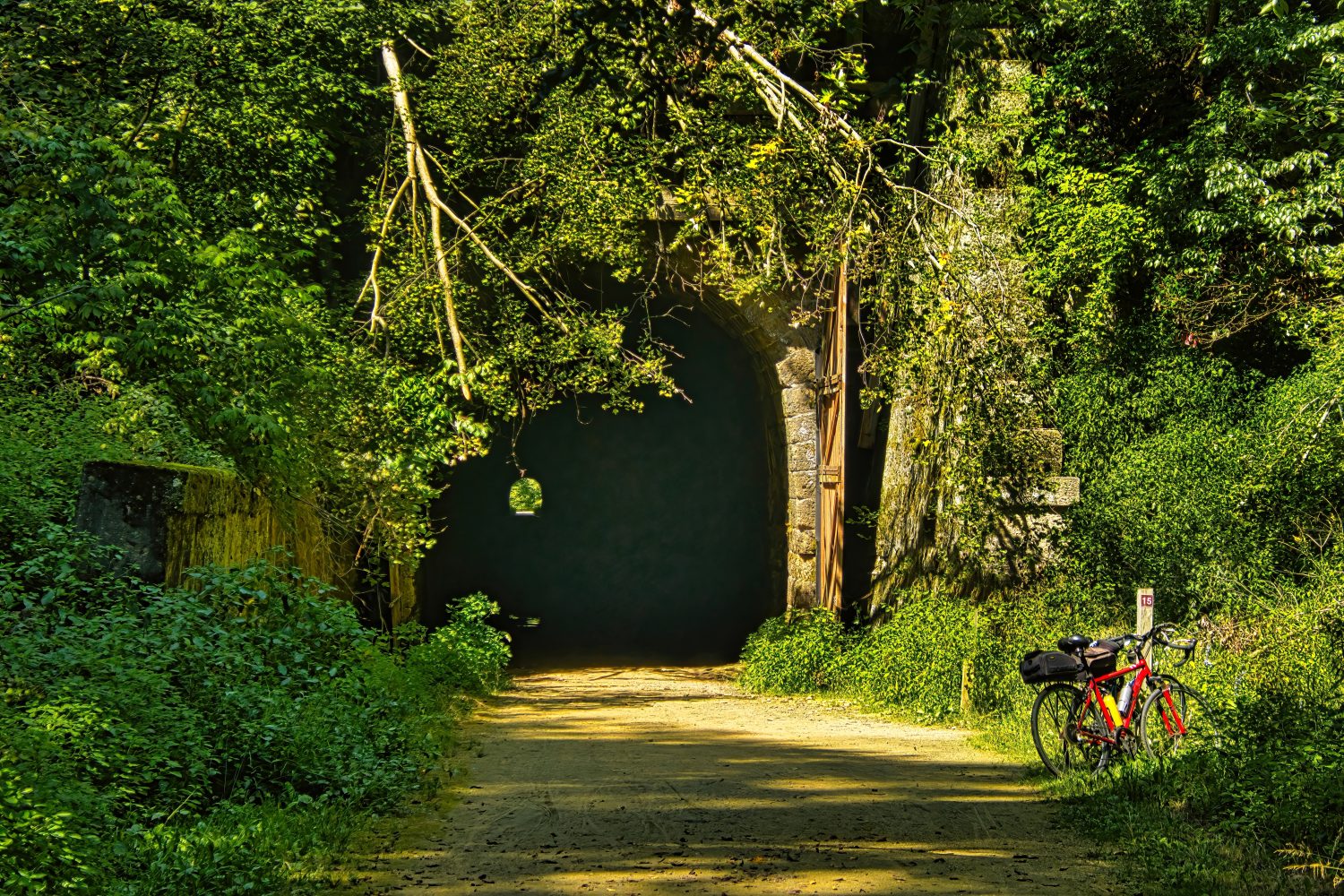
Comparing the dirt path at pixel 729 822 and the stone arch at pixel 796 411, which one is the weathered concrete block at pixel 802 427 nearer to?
the stone arch at pixel 796 411

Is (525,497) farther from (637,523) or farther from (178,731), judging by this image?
(178,731)

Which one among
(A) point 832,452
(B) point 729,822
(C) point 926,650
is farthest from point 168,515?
(A) point 832,452

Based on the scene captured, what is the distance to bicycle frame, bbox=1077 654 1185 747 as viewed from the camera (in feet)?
21.0

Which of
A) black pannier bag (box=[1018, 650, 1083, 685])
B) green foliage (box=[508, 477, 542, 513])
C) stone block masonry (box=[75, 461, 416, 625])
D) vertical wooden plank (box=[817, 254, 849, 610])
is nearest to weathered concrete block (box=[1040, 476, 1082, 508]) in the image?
vertical wooden plank (box=[817, 254, 849, 610])

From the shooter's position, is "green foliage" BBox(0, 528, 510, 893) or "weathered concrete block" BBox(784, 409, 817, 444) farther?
"weathered concrete block" BBox(784, 409, 817, 444)

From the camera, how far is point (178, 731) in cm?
497

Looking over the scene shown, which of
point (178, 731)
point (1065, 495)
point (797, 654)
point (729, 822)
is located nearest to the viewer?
point (178, 731)

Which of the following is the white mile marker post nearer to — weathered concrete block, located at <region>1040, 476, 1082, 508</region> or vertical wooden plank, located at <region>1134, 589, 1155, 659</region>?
vertical wooden plank, located at <region>1134, 589, 1155, 659</region>

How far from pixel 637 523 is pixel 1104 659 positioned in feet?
38.6

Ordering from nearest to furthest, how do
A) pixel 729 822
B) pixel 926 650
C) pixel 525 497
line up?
pixel 729 822 → pixel 926 650 → pixel 525 497

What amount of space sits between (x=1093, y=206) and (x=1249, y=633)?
5.01 meters

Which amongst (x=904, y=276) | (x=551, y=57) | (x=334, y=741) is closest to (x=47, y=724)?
(x=334, y=741)

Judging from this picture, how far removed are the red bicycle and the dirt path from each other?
14.6 inches

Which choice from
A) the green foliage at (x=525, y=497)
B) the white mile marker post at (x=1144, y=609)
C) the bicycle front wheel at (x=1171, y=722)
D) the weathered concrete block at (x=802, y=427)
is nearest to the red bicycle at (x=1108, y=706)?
the bicycle front wheel at (x=1171, y=722)
